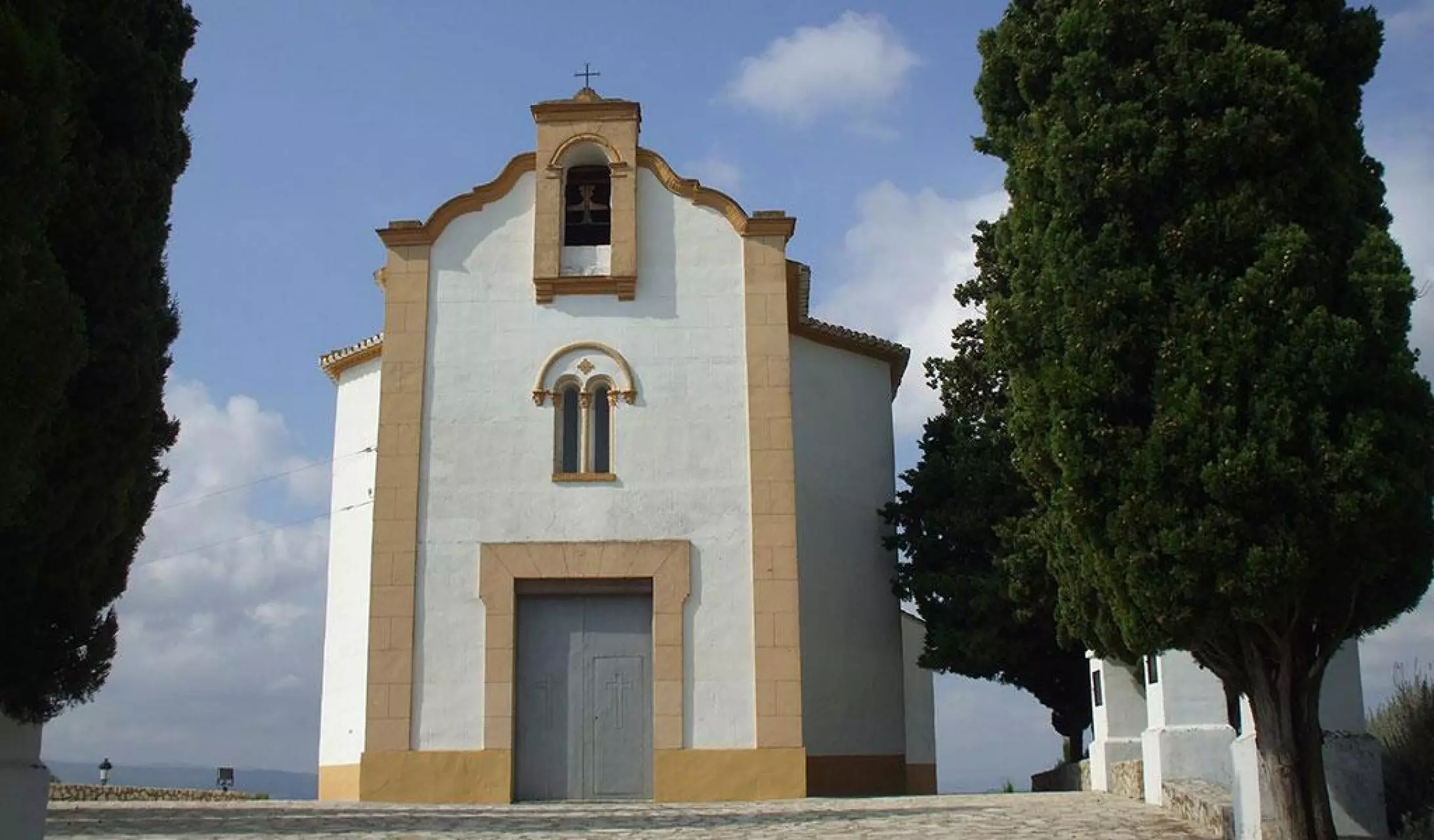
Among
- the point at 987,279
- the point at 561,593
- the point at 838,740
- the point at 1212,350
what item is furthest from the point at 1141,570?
the point at 987,279

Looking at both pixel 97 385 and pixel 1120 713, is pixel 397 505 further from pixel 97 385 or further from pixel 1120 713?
pixel 1120 713

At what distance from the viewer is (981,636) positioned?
20.6 meters

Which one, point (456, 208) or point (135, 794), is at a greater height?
point (456, 208)

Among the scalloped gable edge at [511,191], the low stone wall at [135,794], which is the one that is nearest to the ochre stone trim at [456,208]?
the scalloped gable edge at [511,191]

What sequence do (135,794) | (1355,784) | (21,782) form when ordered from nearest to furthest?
(21,782), (1355,784), (135,794)

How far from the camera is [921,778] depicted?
859 inches

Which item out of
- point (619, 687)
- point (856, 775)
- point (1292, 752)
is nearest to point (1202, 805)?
point (1292, 752)

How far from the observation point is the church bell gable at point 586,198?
1986 centimetres

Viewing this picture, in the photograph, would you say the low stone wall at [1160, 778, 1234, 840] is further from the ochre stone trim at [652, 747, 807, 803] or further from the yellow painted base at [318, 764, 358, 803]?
the yellow painted base at [318, 764, 358, 803]

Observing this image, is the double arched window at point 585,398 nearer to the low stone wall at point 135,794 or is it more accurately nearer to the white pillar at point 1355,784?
the low stone wall at point 135,794

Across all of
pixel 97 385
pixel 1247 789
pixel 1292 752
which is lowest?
pixel 1247 789

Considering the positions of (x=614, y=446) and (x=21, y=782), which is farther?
(x=614, y=446)

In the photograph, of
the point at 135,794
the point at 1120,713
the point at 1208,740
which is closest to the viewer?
the point at 1208,740

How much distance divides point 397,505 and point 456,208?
4.30 m
